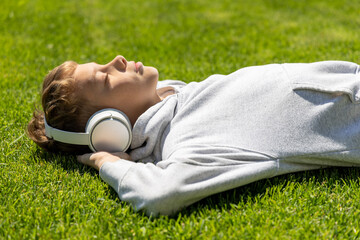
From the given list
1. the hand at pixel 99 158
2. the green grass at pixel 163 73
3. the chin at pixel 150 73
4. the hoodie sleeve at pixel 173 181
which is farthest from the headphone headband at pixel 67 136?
the chin at pixel 150 73

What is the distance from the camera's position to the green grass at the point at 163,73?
247cm

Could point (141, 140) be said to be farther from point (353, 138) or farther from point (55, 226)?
point (353, 138)

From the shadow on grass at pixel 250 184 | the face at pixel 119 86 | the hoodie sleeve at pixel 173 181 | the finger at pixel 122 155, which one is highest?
the face at pixel 119 86

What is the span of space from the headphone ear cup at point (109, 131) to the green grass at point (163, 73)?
226 millimetres

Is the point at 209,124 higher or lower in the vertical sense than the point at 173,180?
higher

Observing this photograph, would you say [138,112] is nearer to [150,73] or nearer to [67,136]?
[150,73]

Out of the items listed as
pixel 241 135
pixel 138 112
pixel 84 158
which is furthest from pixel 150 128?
pixel 241 135

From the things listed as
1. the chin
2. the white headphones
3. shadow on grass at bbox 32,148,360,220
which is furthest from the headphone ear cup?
the chin

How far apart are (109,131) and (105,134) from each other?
0.03 m

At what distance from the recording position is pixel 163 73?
196 inches

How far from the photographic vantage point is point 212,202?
8.77 ft

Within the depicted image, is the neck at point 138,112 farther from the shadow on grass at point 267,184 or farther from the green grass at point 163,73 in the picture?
the shadow on grass at point 267,184

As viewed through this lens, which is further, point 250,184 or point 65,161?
point 65,161

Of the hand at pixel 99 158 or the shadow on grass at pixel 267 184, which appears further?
the hand at pixel 99 158
